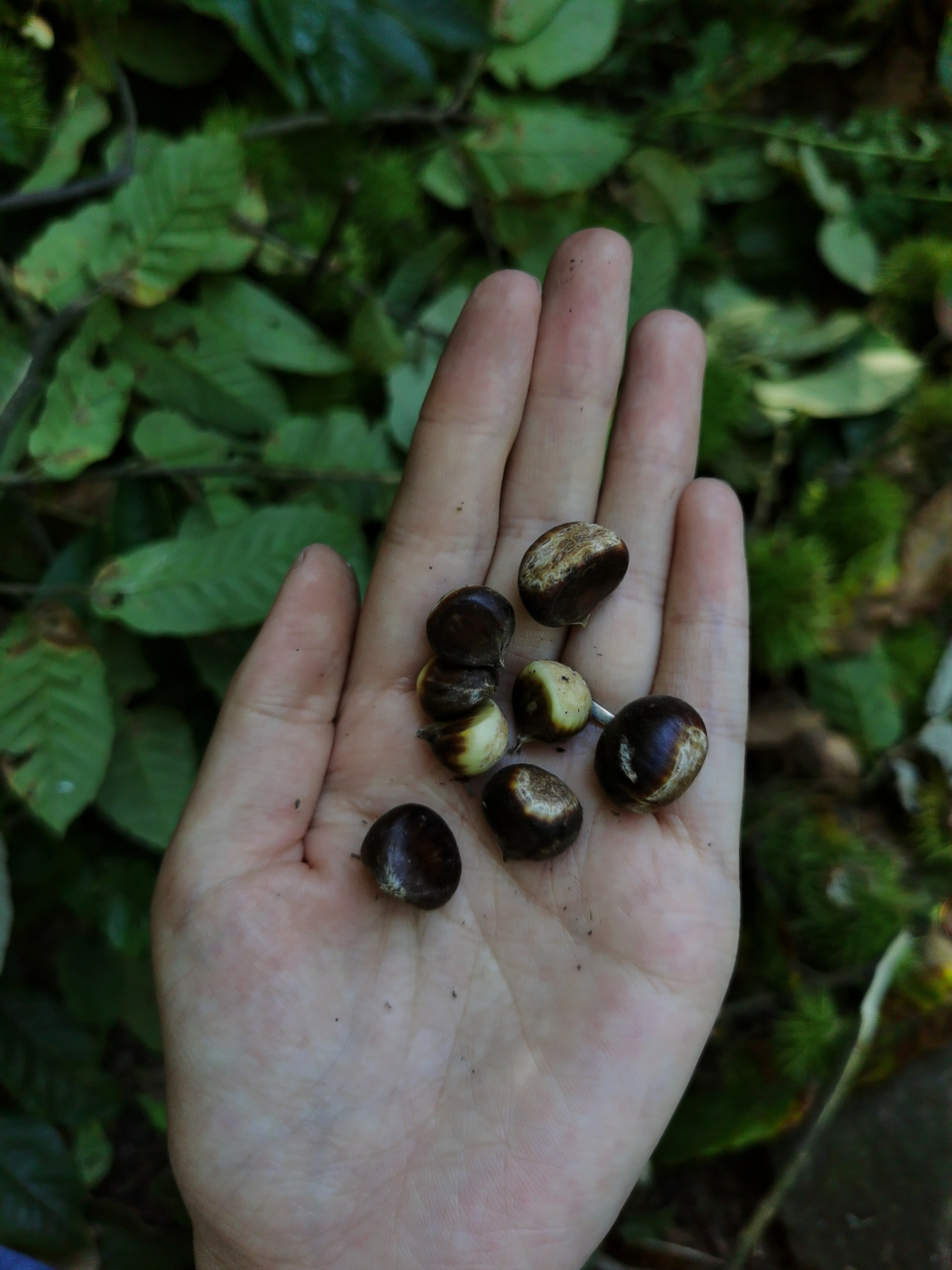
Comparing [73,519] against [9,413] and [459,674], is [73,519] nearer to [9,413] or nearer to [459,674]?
[9,413]

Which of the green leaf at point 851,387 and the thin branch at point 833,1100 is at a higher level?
the green leaf at point 851,387

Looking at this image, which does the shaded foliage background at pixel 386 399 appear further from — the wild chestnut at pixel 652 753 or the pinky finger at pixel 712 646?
the wild chestnut at pixel 652 753

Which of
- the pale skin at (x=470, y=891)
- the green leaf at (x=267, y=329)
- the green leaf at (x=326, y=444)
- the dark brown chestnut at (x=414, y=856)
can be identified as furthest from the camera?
the green leaf at (x=267, y=329)

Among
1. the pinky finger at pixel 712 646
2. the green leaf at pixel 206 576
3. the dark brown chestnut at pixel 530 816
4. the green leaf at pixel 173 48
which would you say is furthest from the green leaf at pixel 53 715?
the green leaf at pixel 173 48

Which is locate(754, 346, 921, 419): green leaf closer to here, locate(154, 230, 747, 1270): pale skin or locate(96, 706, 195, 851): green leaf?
locate(154, 230, 747, 1270): pale skin

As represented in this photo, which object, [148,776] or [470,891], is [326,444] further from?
[470,891]

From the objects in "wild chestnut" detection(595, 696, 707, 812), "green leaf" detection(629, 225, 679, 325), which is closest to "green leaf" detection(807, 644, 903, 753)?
"wild chestnut" detection(595, 696, 707, 812)

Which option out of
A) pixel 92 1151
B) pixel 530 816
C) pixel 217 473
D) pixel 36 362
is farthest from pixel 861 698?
pixel 92 1151
